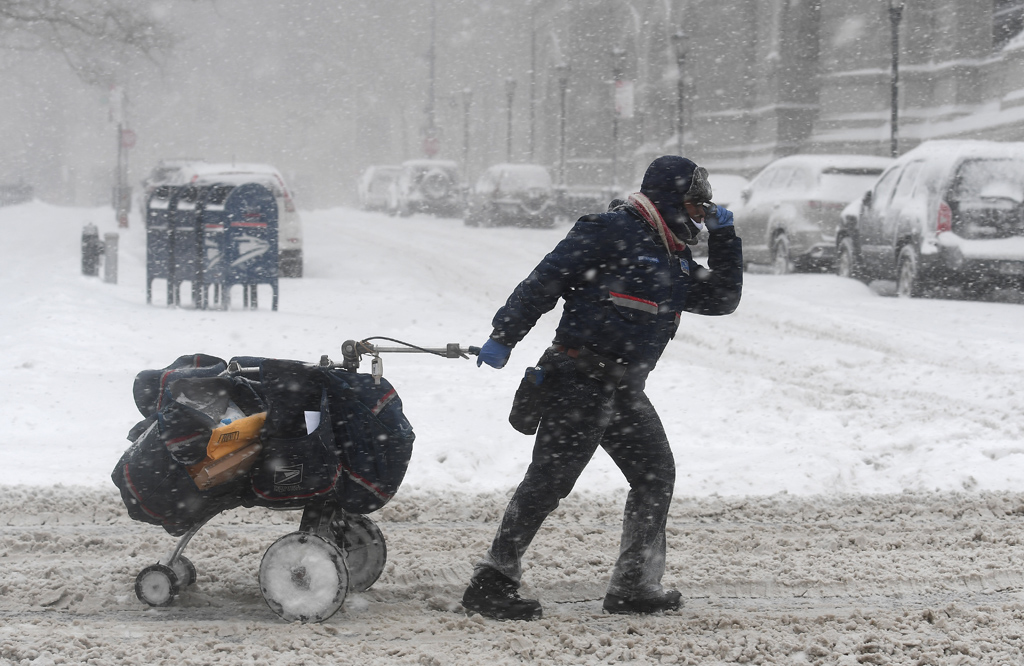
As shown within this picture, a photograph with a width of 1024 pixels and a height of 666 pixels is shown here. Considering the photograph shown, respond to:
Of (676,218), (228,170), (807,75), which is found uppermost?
(807,75)

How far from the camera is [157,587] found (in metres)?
4.24

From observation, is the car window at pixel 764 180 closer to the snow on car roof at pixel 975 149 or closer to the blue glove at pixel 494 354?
the snow on car roof at pixel 975 149

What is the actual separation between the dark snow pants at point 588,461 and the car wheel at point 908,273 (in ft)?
33.5

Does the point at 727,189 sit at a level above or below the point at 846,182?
above

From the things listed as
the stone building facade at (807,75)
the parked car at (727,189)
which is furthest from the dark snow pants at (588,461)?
the stone building facade at (807,75)

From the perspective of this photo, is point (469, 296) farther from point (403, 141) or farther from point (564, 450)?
point (403, 141)

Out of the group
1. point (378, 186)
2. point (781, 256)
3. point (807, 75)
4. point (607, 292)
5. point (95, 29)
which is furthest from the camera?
point (378, 186)

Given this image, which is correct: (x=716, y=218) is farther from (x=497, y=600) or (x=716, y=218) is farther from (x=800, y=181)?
(x=800, y=181)

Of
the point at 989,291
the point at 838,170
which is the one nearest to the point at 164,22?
the point at 838,170

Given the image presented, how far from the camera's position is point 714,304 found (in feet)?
13.9

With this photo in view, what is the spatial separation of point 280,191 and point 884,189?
298 inches

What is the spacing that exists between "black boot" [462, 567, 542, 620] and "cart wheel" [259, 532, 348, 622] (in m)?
0.45

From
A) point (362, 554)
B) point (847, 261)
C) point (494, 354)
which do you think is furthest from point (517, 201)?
point (494, 354)

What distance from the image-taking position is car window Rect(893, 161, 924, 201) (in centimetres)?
1403
